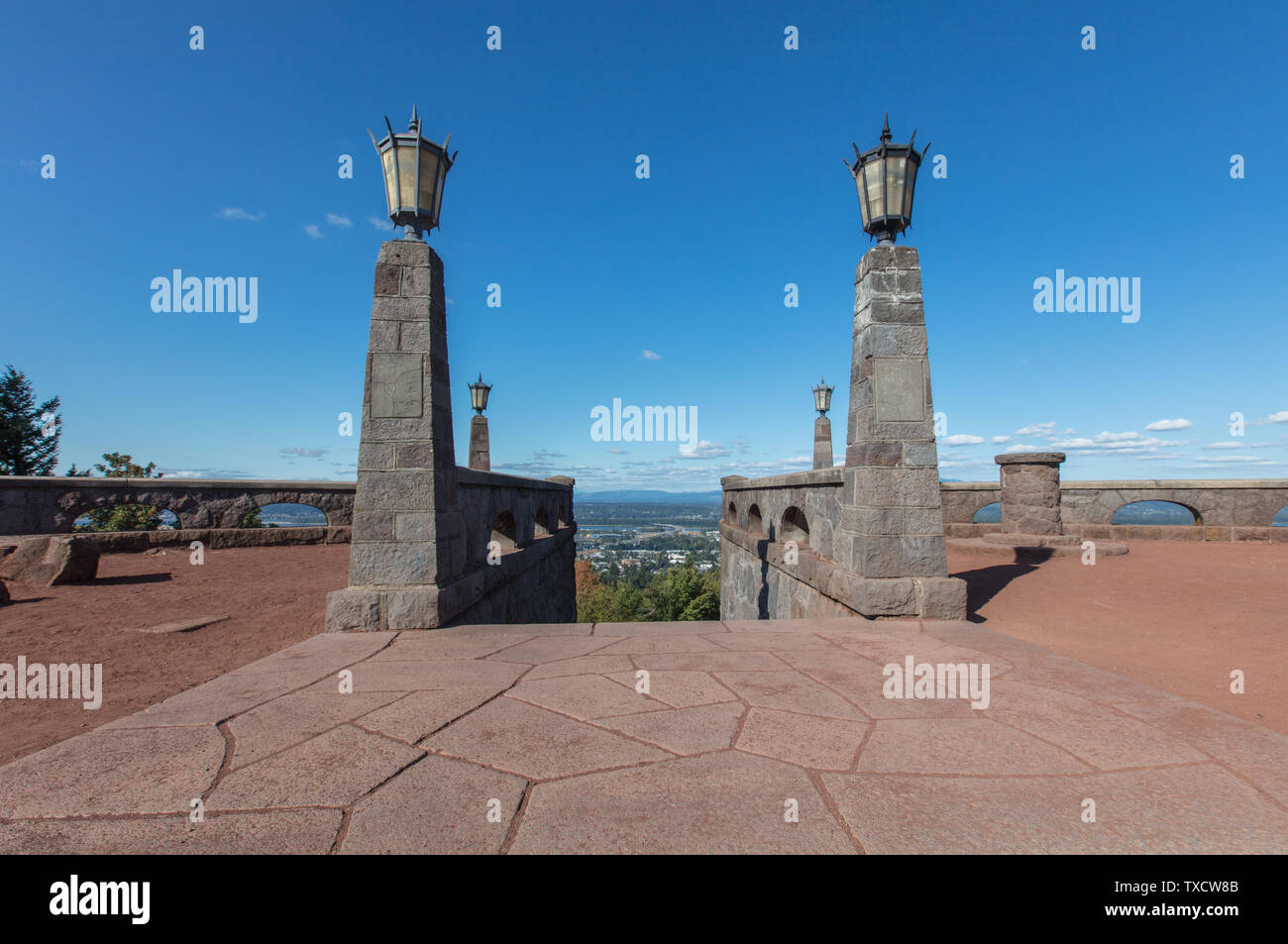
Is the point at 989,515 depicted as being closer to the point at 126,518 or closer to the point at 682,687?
the point at 682,687

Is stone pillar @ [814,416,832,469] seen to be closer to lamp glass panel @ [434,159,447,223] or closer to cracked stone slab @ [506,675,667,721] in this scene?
lamp glass panel @ [434,159,447,223]

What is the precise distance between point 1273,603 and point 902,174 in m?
5.65

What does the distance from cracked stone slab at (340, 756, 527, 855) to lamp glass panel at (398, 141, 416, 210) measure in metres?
4.41

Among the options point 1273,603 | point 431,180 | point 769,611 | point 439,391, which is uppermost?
point 431,180

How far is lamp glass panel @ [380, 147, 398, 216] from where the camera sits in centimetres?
452

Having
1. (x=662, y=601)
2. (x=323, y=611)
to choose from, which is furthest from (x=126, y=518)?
(x=662, y=601)

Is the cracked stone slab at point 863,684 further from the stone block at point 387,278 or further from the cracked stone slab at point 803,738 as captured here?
the stone block at point 387,278

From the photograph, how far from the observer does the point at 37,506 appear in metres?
8.78

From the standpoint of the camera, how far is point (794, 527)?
321 inches

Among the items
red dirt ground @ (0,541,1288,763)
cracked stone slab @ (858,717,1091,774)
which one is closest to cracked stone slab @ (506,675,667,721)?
cracked stone slab @ (858,717,1091,774)

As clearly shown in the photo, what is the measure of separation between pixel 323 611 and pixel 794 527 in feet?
20.3

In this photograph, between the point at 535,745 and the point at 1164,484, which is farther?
the point at 1164,484

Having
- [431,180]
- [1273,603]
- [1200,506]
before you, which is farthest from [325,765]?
[1200,506]
